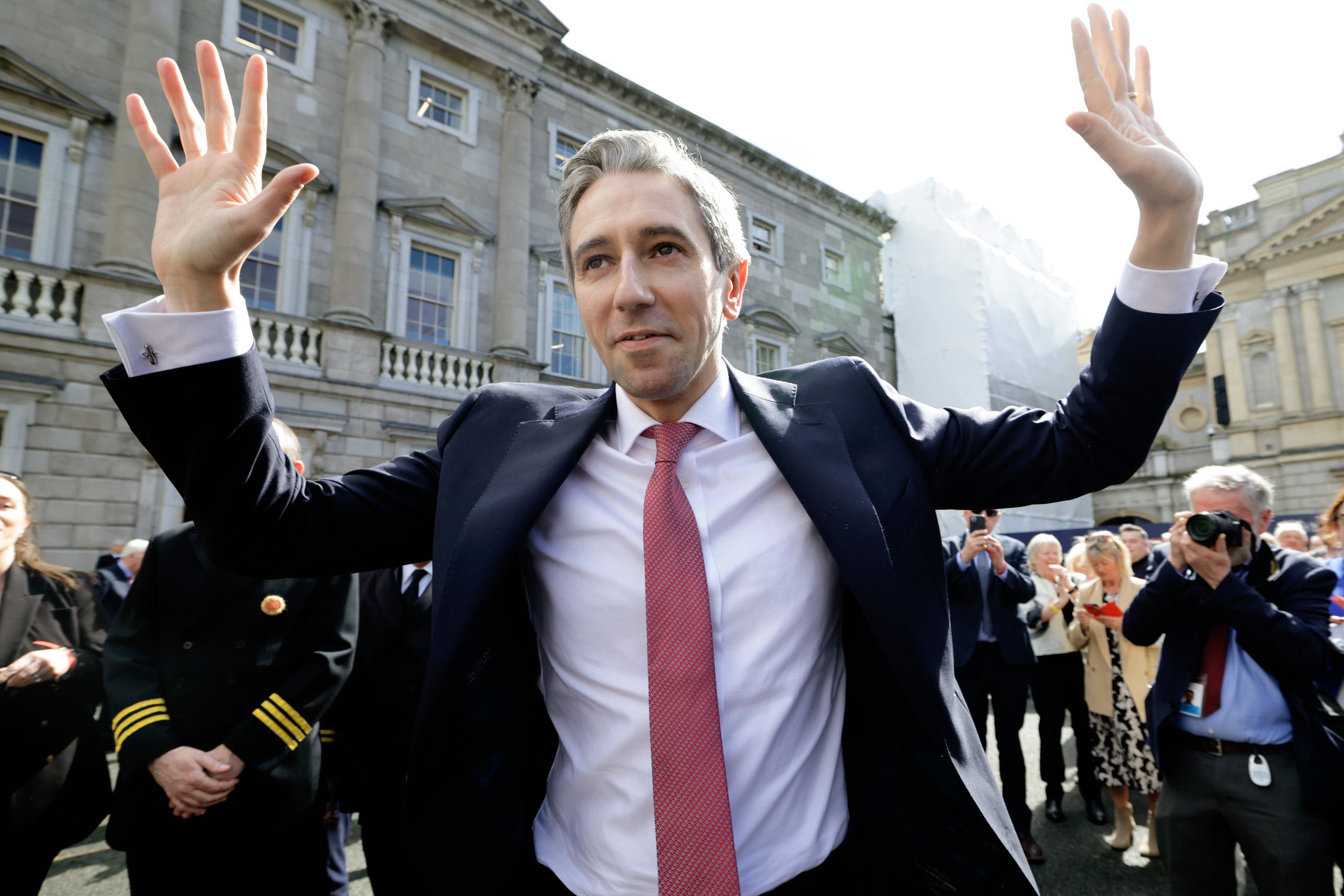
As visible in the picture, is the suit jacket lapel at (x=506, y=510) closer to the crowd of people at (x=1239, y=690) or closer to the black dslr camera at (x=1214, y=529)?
the crowd of people at (x=1239, y=690)

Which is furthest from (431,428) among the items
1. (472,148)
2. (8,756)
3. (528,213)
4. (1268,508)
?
(1268,508)

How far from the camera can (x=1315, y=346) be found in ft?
82.3

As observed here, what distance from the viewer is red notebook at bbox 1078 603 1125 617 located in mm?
5414

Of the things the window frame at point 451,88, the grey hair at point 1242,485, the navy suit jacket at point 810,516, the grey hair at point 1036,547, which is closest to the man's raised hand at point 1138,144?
the navy suit jacket at point 810,516

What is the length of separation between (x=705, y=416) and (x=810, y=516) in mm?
352

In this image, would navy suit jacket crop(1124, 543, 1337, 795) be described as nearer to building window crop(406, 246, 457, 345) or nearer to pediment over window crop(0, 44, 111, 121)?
building window crop(406, 246, 457, 345)

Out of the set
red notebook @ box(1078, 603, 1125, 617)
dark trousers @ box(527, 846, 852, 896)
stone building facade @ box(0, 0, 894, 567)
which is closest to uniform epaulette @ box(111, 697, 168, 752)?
dark trousers @ box(527, 846, 852, 896)

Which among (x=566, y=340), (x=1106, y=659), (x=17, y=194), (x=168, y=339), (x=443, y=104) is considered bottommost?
(x=1106, y=659)

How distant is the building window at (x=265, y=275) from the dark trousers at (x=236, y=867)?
1009cm

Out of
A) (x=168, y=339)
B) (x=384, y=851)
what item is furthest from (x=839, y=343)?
(x=168, y=339)

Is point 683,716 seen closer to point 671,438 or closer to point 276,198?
point 671,438

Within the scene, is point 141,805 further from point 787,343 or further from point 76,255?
point 787,343

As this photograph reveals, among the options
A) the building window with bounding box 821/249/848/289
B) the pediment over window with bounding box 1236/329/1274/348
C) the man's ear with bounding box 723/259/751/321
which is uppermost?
the building window with bounding box 821/249/848/289

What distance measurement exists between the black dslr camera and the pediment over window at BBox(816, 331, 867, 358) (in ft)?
56.5
